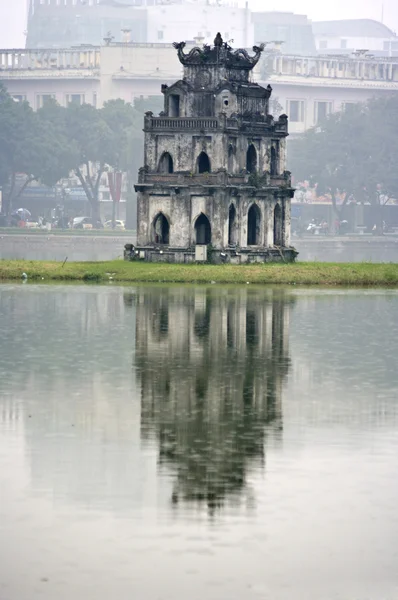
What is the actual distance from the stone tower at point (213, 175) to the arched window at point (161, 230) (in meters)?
0.05

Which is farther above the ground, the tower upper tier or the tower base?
the tower upper tier

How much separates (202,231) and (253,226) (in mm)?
3313

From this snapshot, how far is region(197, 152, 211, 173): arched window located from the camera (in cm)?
8381

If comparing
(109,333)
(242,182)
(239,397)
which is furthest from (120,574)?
(242,182)

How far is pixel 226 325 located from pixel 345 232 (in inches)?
5570

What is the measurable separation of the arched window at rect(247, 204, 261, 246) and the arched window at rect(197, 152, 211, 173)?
10.3 ft

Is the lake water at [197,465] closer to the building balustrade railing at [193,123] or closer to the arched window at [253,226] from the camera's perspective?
the building balustrade railing at [193,123]

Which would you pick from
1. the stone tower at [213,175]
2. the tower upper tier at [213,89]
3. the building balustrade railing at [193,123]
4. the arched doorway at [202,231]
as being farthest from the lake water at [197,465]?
the tower upper tier at [213,89]

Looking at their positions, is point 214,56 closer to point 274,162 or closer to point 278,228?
point 274,162

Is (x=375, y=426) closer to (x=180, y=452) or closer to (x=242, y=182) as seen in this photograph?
(x=180, y=452)

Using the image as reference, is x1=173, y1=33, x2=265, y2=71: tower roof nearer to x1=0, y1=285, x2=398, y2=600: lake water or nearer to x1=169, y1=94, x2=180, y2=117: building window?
x1=169, y1=94, x2=180, y2=117: building window

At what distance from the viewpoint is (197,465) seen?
29312 millimetres

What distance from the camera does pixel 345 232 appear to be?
639 feet

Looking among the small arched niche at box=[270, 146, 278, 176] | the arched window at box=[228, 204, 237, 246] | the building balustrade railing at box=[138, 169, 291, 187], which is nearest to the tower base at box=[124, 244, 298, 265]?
the arched window at box=[228, 204, 237, 246]
